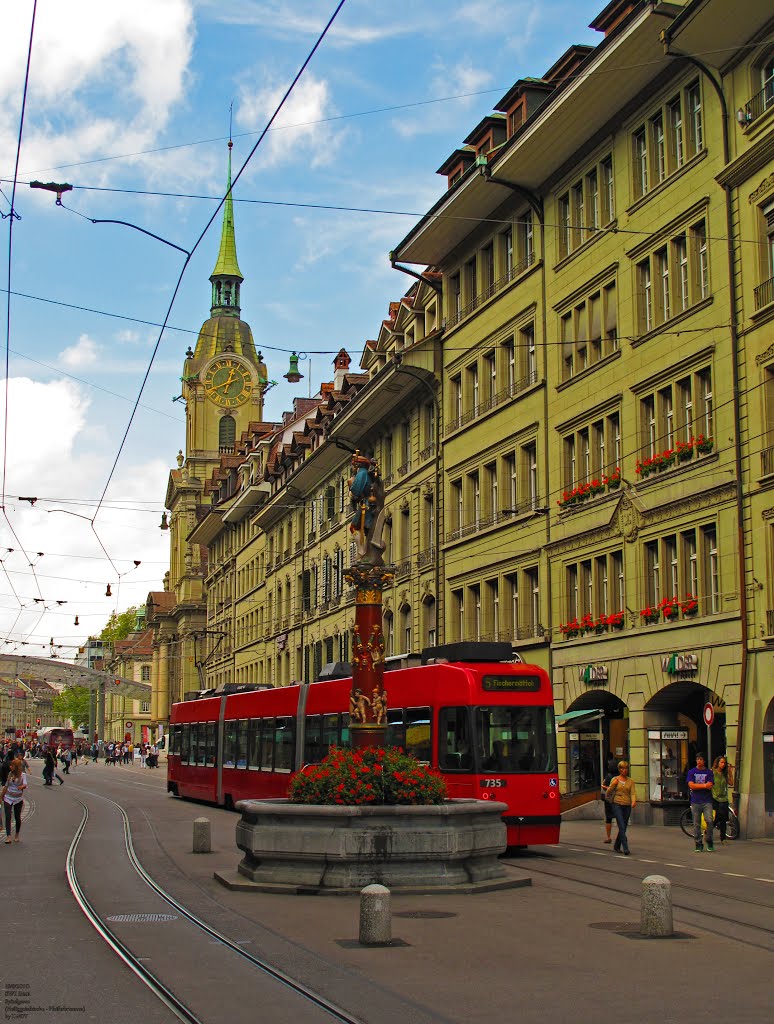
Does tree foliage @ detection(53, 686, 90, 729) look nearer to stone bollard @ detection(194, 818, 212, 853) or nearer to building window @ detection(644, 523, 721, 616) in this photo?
building window @ detection(644, 523, 721, 616)

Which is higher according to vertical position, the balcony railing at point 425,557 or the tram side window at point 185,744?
the balcony railing at point 425,557

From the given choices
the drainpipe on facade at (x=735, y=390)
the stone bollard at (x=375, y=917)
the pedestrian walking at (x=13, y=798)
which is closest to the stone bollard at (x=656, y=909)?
the stone bollard at (x=375, y=917)

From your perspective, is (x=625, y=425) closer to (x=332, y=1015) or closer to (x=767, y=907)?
(x=767, y=907)

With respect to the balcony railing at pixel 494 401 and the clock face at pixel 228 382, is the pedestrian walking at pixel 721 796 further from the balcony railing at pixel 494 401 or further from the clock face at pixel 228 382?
the clock face at pixel 228 382

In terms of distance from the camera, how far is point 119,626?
17150 cm

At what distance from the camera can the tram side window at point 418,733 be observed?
24.5 metres

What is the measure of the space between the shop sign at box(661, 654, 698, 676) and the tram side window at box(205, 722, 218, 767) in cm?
1447

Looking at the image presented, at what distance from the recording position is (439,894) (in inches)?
675

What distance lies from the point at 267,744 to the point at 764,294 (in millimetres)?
15752

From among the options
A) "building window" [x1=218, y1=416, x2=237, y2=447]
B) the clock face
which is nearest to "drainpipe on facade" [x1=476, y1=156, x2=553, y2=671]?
the clock face

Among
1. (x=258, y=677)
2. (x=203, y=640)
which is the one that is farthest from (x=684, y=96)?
(x=203, y=640)

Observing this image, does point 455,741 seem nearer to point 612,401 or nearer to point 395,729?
point 395,729

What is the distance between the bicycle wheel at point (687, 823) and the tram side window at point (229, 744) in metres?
13.7

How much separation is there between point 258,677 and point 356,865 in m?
62.4
